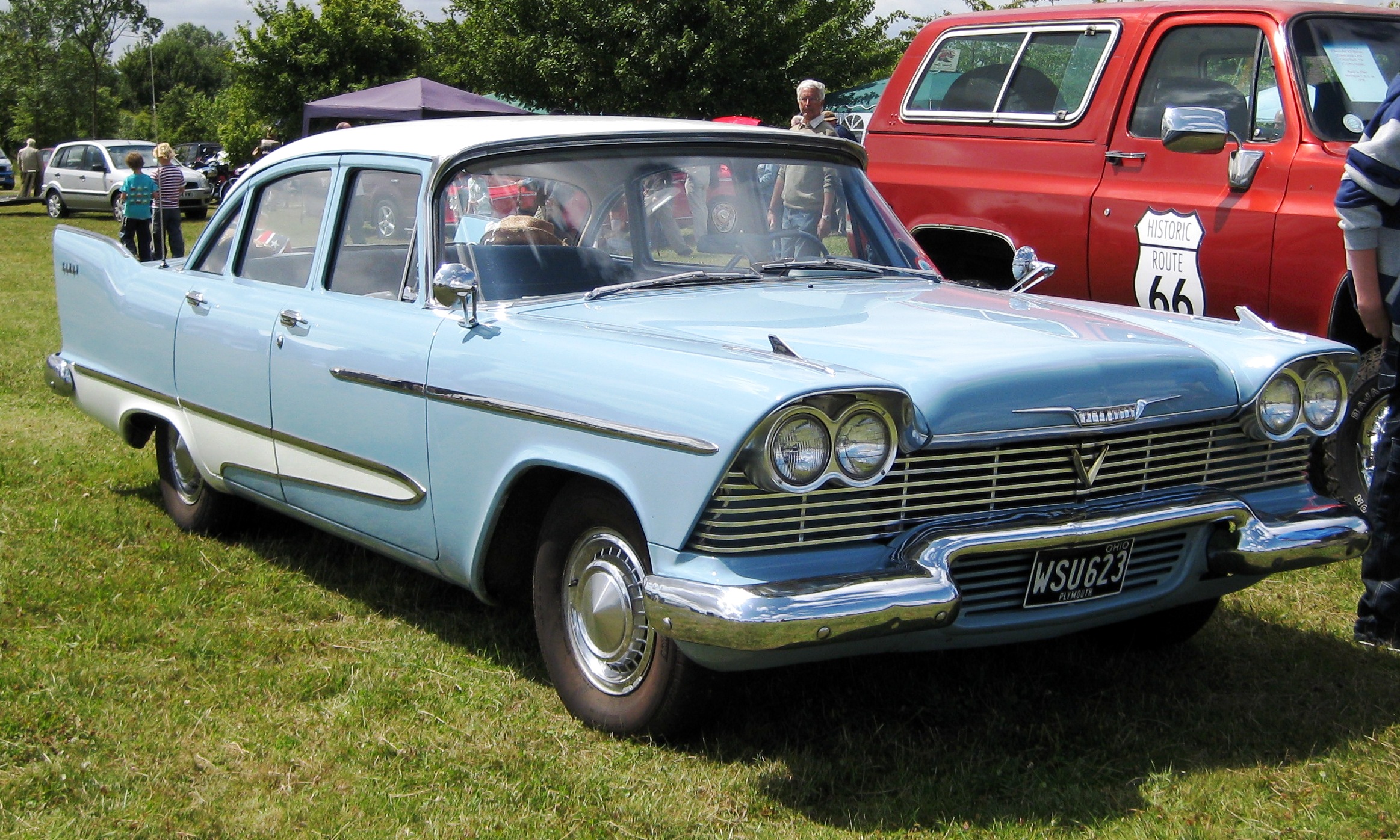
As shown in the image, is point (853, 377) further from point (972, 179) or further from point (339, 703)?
point (972, 179)

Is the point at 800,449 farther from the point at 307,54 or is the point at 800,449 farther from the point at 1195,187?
the point at 307,54

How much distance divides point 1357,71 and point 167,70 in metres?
112

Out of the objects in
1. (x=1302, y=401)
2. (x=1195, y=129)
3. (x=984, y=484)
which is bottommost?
(x=984, y=484)

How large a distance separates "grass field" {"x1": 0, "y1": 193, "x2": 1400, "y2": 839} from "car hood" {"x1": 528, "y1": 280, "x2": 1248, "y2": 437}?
A: 2.77 feet

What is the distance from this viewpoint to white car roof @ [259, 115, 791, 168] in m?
4.11

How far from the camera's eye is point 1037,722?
11.9 feet

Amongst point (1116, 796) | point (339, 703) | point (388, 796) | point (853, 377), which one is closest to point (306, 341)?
point (339, 703)

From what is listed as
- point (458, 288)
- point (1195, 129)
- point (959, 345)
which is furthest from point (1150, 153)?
point (458, 288)

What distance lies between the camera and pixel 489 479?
11.8 feet

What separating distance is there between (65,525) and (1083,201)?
4373 millimetres

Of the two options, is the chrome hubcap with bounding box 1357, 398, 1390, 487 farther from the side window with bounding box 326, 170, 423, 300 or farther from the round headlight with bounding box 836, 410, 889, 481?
the side window with bounding box 326, 170, 423, 300

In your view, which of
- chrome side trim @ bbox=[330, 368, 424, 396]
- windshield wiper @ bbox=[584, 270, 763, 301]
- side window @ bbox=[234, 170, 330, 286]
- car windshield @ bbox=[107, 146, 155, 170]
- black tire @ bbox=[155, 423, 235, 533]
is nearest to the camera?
chrome side trim @ bbox=[330, 368, 424, 396]

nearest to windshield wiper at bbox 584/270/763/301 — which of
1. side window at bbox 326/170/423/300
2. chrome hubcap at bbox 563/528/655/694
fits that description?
Result: side window at bbox 326/170/423/300

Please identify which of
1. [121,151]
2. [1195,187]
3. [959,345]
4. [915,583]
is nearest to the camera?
[915,583]
